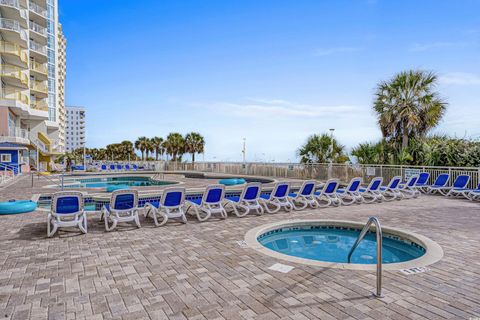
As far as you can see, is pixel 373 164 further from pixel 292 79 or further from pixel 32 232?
pixel 32 232

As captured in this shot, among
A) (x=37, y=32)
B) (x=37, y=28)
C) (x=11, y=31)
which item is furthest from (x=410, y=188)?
(x=37, y=28)

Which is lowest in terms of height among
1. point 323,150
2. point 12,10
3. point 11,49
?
point 323,150

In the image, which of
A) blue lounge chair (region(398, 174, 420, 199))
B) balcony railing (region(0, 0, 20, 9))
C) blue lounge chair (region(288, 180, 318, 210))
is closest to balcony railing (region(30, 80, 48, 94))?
balcony railing (region(0, 0, 20, 9))

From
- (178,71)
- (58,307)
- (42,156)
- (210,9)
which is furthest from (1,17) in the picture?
(58,307)

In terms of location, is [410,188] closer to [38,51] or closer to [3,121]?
[3,121]

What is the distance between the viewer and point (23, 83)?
2870 cm

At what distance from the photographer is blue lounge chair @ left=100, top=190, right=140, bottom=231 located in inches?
265

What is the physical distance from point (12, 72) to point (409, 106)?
3211 cm

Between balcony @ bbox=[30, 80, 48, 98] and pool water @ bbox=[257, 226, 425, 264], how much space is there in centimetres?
3691

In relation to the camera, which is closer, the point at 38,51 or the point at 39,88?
the point at 38,51

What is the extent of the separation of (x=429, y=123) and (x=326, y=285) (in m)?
17.6

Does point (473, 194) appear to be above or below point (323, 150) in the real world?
below

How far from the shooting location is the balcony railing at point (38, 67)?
33.8 metres

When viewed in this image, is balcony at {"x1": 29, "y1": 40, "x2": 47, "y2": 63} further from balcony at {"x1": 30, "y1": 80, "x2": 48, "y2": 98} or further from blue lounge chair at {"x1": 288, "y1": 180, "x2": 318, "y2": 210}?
blue lounge chair at {"x1": 288, "y1": 180, "x2": 318, "y2": 210}
